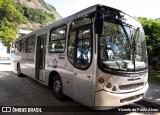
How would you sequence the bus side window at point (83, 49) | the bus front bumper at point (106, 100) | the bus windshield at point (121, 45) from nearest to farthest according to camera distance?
the bus front bumper at point (106, 100) < the bus windshield at point (121, 45) < the bus side window at point (83, 49)

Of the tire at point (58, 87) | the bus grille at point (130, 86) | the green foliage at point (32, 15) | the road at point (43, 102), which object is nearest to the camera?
the bus grille at point (130, 86)

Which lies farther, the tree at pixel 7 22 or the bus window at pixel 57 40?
the tree at pixel 7 22

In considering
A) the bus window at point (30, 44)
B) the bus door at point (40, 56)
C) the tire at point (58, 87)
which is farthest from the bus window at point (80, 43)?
the bus window at point (30, 44)

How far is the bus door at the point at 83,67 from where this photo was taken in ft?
17.8

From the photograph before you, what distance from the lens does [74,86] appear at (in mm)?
6152

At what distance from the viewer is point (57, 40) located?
301 inches

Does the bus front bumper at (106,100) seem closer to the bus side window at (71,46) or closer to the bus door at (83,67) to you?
the bus door at (83,67)

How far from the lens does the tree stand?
125 ft

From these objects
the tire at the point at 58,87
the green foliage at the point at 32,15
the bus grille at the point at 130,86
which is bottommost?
the tire at the point at 58,87

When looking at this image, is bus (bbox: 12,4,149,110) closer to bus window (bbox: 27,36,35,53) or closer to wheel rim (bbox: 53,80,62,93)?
wheel rim (bbox: 53,80,62,93)

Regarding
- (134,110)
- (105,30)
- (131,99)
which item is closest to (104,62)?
(105,30)

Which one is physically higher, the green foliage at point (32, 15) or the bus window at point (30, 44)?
the green foliage at point (32, 15)

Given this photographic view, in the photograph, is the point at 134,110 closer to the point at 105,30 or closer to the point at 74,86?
the point at 74,86

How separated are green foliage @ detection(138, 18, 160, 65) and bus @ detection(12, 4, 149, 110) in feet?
37.3
